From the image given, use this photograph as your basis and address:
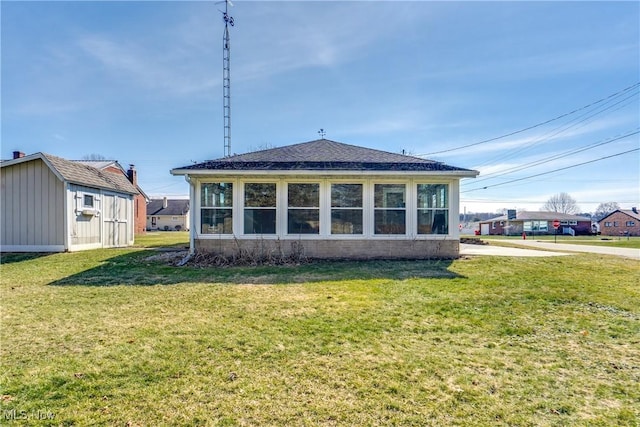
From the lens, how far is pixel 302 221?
1021 cm

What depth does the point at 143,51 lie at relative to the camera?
1203cm

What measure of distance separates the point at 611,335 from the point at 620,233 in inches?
2368

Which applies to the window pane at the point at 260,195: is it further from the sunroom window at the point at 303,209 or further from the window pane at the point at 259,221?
the sunroom window at the point at 303,209

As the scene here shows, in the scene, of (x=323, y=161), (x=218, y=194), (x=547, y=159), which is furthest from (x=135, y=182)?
(x=547, y=159)

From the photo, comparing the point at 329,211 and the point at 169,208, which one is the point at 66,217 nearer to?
the point at 329,211

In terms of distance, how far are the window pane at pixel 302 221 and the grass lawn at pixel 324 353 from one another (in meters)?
3.48

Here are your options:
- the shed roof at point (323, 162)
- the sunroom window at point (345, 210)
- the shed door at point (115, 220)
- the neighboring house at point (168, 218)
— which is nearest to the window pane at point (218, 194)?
the shed roof at point (323, 162)

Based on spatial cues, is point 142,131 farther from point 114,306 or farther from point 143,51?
point 114,306

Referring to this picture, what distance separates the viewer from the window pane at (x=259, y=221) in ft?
33.2

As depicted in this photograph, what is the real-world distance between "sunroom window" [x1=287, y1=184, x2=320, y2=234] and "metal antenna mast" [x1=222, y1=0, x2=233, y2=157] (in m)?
7.26

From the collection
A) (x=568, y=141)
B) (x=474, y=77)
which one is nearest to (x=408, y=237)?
(x=474, y=77)

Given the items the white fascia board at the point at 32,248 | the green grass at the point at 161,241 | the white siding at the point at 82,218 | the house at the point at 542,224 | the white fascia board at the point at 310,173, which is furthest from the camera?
the house at the point at 542,224

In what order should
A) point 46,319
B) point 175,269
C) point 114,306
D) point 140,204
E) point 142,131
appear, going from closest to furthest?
point 46,319 < point 114,306 < point 175,269 < point 142,131 < point 140,204

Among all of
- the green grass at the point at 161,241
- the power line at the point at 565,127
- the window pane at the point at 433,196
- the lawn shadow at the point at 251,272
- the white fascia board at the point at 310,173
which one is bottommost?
the lawn shadow at the point at 251,272
